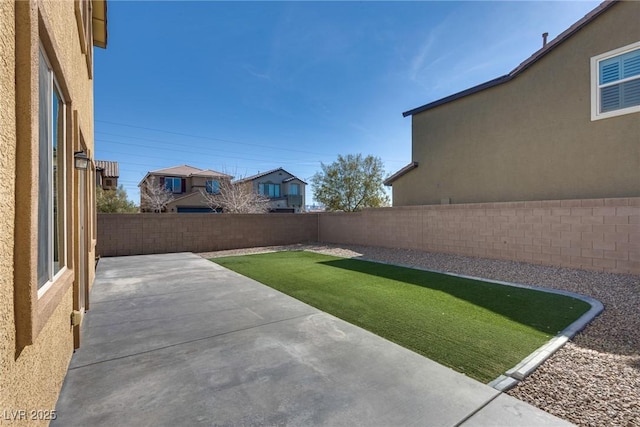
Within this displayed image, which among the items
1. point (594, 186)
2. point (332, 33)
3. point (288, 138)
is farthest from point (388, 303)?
point (288, 138)

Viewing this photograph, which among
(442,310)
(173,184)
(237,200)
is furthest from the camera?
(173,184)

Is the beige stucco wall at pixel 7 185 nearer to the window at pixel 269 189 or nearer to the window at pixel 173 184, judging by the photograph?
the window at pixel 173 184

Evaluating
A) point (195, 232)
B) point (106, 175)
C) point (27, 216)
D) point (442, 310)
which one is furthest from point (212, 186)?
point (27, 216)

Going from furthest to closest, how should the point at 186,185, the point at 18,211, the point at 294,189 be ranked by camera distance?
the point at 294,189
the point at 186,185
the point at 18,211

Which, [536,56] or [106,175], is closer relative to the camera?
[536,56]

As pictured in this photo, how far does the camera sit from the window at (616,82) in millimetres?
8039

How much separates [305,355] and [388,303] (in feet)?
8.21

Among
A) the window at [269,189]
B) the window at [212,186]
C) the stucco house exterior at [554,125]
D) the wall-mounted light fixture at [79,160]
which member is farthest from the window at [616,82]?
the window at [269,189]

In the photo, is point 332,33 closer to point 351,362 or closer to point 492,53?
point 492,53

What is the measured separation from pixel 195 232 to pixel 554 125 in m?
14.4

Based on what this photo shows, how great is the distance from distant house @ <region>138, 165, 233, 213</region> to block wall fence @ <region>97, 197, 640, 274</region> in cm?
1304

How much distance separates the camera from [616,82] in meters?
8.38

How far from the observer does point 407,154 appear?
15.6 metres

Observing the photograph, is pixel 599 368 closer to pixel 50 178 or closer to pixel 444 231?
pixel 50 178
